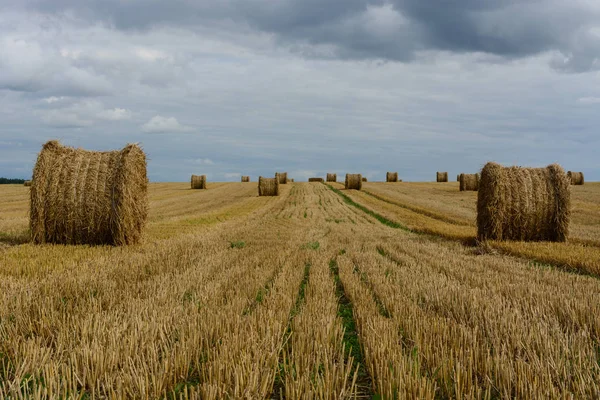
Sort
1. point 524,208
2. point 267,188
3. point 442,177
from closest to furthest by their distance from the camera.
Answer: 1. point 524,208
2. point 267,188
3. point 442,177

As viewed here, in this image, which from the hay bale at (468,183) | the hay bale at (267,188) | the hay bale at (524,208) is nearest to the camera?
the hay bale at (524,208)

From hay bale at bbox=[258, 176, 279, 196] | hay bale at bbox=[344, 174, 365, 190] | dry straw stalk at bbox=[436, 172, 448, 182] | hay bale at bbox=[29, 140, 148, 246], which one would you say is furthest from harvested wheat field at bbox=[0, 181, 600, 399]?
dry straw stalk at bbox=[436, 172, 448, 182]

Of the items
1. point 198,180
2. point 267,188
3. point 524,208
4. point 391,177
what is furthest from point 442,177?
point 524,208

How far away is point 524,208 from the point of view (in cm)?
1305

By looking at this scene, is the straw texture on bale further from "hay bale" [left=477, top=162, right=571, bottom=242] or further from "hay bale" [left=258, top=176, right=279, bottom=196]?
"hay bale" [left=477, top=162, right=571, bottom=242]

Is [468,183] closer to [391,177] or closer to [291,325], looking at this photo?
[391,177]

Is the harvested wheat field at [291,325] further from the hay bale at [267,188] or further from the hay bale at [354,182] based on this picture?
the hay bale at [354,182]

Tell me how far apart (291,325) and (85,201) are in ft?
28.1

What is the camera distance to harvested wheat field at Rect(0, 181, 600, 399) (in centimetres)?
308

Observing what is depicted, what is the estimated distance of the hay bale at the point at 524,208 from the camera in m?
13.0

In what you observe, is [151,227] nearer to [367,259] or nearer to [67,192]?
[67,192]

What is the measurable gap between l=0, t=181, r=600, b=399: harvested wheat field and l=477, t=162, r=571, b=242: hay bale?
3074mm

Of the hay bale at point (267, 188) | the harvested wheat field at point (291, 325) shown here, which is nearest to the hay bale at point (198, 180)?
the hay bale at point (267, 188)

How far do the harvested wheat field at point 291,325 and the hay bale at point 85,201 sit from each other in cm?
145
